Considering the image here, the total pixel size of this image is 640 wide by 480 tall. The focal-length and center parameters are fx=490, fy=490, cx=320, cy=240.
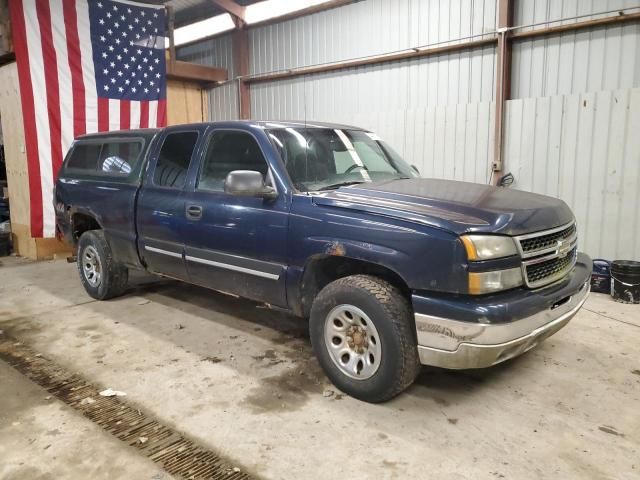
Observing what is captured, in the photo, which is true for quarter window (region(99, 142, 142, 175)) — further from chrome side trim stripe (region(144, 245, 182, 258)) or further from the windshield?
the windshield

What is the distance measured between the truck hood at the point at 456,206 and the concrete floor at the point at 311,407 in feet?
3.63

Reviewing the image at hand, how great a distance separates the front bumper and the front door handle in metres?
1.94

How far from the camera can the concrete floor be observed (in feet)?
7.98

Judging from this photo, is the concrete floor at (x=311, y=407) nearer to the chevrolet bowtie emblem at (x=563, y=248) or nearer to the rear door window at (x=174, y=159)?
the chevrolet bowtie emblem at (x=563, y=248)

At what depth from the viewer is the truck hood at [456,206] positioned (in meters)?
2.65

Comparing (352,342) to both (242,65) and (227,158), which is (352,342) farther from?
(242,65)

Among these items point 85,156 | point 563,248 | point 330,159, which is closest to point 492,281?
point 563,248

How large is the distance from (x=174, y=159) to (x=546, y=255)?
303 centimetres

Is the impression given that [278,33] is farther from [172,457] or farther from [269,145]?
[172,457]

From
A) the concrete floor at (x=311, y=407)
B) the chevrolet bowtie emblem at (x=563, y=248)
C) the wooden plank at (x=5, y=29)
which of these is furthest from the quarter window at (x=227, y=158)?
the wooden plank at (x=5, y=29)

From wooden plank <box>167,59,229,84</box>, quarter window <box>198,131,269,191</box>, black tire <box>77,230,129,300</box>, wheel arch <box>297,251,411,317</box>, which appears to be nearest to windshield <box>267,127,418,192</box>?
quarter window <box>198,131,269,191</box>

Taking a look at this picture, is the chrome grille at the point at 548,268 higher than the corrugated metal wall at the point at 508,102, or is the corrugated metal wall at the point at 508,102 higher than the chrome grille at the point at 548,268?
the corrugated metal wall at the point at 508,102

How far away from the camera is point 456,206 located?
2838mm

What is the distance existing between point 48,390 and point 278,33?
741 centimetres
